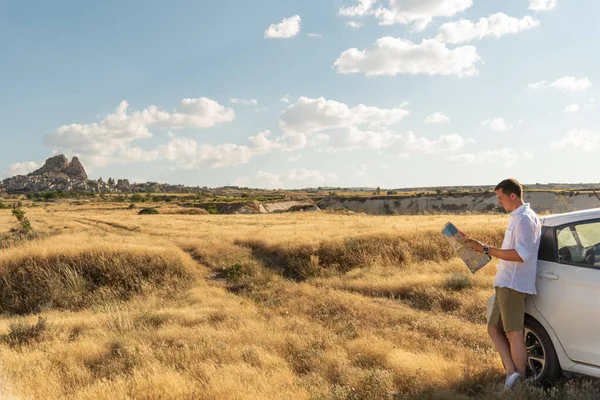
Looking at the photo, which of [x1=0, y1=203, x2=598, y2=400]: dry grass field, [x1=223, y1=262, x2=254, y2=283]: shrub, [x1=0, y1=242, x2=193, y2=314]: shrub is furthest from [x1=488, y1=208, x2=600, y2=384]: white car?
[x1=0, y1=242, x2=193, y2=314]: shrub

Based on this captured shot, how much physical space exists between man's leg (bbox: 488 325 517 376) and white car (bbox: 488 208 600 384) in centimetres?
27

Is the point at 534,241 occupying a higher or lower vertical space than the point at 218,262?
higher

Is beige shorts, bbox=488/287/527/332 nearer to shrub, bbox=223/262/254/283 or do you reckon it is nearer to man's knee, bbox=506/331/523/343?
man's knee, bbox=506/331/523/343

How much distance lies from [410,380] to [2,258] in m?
15.3

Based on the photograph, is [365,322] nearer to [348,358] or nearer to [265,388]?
[348,358]

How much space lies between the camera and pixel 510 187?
506 cm

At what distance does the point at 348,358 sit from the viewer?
6.74m

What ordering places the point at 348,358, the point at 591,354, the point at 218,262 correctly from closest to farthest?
the point at 591,354 → the point at 348,358 → the point at 218,262

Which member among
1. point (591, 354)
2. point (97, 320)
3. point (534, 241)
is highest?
point (534, 241)

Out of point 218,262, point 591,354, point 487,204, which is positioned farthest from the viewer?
point 487,204

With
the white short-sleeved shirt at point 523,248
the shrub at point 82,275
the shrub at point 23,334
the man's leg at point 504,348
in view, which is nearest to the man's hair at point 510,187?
the white short-sleeved shirt at point 523,248

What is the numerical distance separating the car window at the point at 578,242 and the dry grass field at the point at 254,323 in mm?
1422

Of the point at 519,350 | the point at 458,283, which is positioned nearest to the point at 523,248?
the point at 519,350

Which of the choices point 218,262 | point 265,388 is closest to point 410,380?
point 265,388
